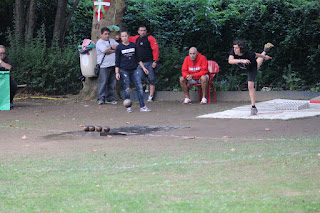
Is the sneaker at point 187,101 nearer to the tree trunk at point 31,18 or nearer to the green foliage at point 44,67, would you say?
the green foliage at point 44,67

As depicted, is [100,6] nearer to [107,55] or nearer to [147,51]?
[107,55]

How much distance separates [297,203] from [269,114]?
7550mm

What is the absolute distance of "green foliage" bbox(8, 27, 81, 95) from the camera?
17.8m

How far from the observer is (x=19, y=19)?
19391 mm

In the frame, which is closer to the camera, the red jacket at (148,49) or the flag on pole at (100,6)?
the red jacket at (148,49)

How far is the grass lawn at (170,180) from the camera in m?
4.82

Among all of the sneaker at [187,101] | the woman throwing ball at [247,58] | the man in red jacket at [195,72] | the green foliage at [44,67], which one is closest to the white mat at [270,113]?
the woman throwing ball at [247,58]

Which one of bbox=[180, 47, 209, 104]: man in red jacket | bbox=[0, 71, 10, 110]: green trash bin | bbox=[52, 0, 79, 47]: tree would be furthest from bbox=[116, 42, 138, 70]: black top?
bbox=[52, 0, 79, 47]: tree

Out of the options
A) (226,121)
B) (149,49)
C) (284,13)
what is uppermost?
(284,13)

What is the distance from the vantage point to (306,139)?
337 inches

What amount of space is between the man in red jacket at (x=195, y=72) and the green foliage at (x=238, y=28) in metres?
2.05

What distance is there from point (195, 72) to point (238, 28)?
3.68m

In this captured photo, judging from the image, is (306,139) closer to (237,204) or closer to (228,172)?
(228,172)

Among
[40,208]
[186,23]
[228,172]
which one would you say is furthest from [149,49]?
[40,208]
